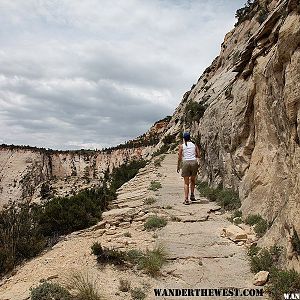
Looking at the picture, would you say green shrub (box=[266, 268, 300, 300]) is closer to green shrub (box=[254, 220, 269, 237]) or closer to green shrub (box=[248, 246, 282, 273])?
green shrub (box=[248, 246, 282, 273])

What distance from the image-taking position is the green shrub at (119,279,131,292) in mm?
5402

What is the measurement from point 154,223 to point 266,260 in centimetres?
339

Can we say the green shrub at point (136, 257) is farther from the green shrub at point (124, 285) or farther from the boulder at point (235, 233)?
the boulder at point (235, 233)

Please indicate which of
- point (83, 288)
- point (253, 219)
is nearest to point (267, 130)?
point (253, 219)

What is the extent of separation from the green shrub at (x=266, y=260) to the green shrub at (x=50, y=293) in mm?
2973

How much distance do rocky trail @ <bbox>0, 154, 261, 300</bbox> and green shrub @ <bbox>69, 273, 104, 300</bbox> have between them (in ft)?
0.60

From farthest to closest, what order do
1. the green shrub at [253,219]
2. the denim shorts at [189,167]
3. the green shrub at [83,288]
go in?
1. the denim shorts at [189,167]
2. the green shrub at [253,219]
3. the green shrub at [83,288]

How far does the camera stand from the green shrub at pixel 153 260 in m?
5.99

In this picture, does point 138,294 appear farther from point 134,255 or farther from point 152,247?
point 152,247

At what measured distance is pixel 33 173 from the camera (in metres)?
52.8

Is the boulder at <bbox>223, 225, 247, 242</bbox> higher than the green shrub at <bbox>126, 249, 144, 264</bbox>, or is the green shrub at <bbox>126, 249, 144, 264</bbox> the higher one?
the boulder at <bbox>223, 225, 247, 242</bbox>

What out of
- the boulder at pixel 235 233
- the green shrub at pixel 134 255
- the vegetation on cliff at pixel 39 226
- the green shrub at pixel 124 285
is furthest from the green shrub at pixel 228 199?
the green shrub at pixel 124 285

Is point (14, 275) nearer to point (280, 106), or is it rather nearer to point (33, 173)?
point (280, 106)

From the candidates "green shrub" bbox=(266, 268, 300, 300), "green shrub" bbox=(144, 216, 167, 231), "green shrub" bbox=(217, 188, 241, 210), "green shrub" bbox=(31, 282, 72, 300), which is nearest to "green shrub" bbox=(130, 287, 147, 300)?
"green shrub" bbox=(31, 282, 72, 300)
